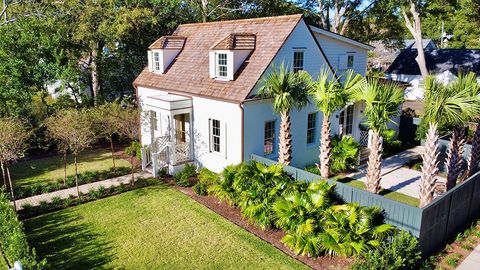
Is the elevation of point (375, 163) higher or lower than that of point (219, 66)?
lower

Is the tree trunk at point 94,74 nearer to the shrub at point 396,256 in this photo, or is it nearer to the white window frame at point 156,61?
the white window frame at point 156,61

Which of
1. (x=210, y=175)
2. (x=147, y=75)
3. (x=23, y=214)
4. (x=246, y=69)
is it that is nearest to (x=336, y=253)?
(x=210, y=175)

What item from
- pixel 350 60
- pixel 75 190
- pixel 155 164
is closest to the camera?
pixel 75 190

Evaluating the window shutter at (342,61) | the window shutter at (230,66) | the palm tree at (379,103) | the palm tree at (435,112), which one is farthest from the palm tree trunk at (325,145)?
the window shutter at (342,61)

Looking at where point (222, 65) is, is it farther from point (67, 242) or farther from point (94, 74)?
point (94, 74)

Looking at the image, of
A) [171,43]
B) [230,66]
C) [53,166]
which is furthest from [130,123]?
[53,166]
